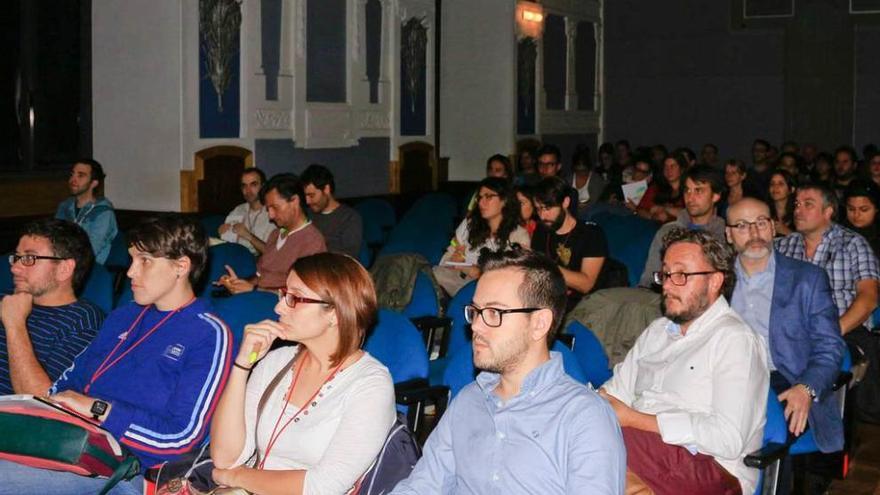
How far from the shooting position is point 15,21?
23.9 ft

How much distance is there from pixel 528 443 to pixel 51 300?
6.48 ft

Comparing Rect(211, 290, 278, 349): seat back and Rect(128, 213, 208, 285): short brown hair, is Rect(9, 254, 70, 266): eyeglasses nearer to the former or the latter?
Rect(128, 213, 208, 285): short brown hair

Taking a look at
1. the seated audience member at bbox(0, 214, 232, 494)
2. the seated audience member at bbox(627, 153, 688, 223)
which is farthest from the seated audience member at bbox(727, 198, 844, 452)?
the seated audience member at bbox(627, 153, 688, 223)

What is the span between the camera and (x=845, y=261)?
15.7ft

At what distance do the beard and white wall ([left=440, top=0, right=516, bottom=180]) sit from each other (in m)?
9.00

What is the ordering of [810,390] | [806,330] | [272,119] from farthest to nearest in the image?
1. [272,119]
2. [806,330]
3. [810,390]

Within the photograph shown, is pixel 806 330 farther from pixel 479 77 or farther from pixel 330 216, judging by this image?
pixel 479 77

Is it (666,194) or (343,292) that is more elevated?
(666,194)

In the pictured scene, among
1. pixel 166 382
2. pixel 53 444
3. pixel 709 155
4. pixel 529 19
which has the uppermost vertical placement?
pixel 529 19

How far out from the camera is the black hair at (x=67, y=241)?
143 inches

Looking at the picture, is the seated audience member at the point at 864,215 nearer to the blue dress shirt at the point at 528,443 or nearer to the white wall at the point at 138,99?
the blue dress shirt at the point at 528,443

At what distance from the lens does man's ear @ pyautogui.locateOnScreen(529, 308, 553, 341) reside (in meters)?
2.37

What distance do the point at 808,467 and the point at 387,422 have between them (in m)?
2.05

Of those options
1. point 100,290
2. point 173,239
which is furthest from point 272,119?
point 173,239
